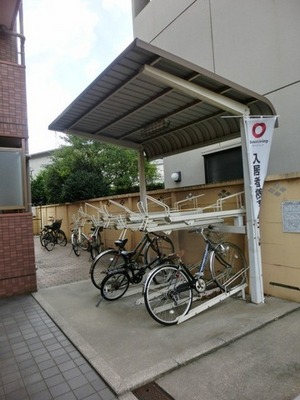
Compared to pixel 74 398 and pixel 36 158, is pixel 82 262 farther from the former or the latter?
pixel 36 158

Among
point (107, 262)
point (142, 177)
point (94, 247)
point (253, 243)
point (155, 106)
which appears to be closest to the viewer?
point (253, 243)

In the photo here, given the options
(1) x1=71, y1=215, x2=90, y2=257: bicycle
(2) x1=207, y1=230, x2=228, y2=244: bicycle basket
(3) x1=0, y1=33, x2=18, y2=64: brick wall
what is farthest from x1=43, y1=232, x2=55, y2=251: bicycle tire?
(2) x1=207, y1=230, x2=228, y2=244: bicycle basket

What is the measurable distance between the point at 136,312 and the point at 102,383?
1.60 meters

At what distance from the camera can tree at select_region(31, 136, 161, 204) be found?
36.9 feet

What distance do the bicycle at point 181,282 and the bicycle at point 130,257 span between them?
562 mm

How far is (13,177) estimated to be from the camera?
16.9 feet

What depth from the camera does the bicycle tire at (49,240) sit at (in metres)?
10.4

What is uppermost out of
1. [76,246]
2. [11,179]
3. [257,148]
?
[257,148]

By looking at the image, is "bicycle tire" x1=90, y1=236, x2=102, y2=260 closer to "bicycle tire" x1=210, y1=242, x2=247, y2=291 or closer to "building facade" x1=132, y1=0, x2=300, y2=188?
"building facade" x1=132, y1=0, x2=300, y2=188

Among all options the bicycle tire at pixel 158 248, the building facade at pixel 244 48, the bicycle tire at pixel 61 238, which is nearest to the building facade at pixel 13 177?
the bicycle tire at pixel 158 248

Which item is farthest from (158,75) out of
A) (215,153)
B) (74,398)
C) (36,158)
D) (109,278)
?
(36,158)

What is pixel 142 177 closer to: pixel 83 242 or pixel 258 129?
pixel 258 129

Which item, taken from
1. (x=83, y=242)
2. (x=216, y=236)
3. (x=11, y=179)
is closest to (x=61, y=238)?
(x=83, y=242)

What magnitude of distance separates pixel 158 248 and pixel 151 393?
11.4 ft
